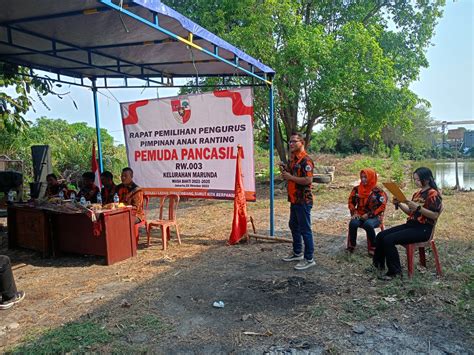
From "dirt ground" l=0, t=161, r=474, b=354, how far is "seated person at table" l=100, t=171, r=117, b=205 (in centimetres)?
107

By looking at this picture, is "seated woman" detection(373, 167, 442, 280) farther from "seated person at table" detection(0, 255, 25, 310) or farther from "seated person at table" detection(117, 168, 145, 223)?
"seated person at table" detection(0, 255, 25, 310)

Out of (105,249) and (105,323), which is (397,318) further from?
(105,249)

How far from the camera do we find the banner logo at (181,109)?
6.48 metres

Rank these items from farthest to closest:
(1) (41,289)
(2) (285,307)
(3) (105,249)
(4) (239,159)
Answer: (4) (239,159)
(3) (105,249)
(1) (41,289)
(2) (285,307)

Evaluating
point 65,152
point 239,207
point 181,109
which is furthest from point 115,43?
point 65,152

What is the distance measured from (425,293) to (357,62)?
8.28 metres

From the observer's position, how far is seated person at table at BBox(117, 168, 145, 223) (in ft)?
19.4

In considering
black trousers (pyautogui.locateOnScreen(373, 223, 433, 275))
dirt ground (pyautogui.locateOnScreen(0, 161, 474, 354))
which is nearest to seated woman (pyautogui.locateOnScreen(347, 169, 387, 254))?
dirt ground (pyautogui.locateOnScreen(0, 161, 474, 354))

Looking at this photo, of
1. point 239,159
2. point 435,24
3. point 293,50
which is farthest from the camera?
point 435,24

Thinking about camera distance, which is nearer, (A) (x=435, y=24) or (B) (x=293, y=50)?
(B) (x=293, y=50)

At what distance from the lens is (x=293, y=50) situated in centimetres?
1030

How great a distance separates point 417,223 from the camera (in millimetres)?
4277

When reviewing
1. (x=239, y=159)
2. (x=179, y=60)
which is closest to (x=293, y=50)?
(x=179, y=60)

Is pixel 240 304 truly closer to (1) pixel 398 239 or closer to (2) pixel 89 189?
(1) pixel 398 239
